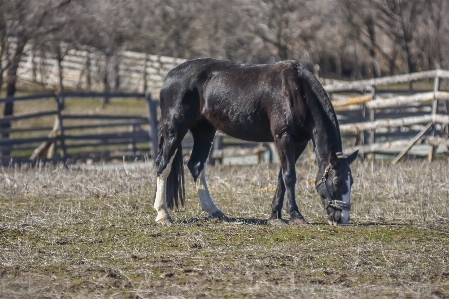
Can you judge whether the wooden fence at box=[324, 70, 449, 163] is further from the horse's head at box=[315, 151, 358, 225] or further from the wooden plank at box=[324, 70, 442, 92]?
the horse's head at box=[315, 151, 358, 225]

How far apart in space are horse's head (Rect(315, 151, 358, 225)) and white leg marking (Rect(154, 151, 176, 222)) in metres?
1.74

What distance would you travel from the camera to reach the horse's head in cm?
820

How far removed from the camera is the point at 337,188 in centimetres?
821

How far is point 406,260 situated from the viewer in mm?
6531

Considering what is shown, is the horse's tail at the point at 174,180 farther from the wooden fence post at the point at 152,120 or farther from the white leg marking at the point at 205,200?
the wooden fence post at the point at 152,120

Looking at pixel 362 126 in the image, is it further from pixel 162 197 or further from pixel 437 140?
pixel 162 197

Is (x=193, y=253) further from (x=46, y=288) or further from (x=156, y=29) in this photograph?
(x=156, y=29)

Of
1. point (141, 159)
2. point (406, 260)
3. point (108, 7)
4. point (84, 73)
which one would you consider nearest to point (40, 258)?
point (406, 260)

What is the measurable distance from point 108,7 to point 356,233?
15247 millimetres

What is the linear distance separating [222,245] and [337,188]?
5.21ft

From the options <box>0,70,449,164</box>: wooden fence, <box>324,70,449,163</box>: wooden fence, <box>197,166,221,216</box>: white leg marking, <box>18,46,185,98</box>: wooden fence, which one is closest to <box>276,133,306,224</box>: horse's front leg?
<box>197,166,221,216</box>: white leg marking

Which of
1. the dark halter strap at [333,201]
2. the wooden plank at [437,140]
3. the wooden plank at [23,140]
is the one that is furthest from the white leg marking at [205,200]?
the wooden plank at [23,140]

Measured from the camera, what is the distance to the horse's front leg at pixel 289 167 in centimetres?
845

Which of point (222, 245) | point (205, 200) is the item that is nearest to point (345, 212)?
point (222, 245)
